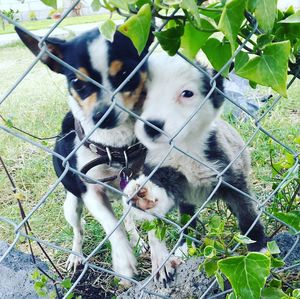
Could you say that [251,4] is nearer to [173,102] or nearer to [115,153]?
[173,102]

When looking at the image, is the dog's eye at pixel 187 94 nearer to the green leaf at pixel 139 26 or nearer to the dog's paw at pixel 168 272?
the dog's paw at pixel 168 272

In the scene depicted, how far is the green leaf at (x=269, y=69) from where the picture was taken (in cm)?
112

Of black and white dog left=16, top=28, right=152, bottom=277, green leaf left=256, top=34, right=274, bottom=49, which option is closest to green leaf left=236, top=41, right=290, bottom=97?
green leaf left=256, top=34, right=274, bottom=49

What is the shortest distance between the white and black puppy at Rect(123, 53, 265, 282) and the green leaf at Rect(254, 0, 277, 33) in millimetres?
669

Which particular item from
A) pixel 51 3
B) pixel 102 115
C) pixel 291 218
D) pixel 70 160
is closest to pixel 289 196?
pixel 291 218

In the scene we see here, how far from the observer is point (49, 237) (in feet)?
8.70

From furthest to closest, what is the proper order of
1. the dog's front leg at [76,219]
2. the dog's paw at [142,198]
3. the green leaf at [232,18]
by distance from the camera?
the dog's front leg at [76,219], the dog's paw at [142,198], the green leaf at [232,18]

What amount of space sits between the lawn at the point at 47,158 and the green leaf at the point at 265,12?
0.92 m

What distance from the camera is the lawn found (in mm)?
2662

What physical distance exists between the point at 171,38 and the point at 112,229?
118 cm

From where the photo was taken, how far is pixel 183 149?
80.7 inches

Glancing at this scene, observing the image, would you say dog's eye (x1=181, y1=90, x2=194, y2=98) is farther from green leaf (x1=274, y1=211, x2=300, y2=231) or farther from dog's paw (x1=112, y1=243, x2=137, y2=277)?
dog's paw (x1=112, y1=243, x2=137, y2=277)

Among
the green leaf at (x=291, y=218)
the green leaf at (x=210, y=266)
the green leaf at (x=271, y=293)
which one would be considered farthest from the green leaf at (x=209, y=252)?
the green leaf at (x=291, y=218)

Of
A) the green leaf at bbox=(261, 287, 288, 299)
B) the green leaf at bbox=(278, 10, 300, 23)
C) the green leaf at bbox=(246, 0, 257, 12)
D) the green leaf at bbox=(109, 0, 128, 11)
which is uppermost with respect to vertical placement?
the green leaf at bbox=(109, 0, 128, 11)
